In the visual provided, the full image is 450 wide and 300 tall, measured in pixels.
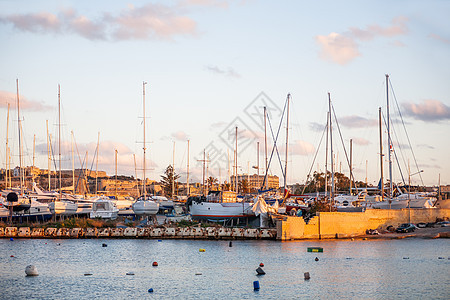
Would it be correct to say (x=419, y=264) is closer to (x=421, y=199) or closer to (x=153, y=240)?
(x=153, y=240)

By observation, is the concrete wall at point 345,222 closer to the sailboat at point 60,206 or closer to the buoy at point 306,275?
the buoy at point 306,275

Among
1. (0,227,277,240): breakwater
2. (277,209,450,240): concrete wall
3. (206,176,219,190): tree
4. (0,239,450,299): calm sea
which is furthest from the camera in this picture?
(206,176,219,190): tree

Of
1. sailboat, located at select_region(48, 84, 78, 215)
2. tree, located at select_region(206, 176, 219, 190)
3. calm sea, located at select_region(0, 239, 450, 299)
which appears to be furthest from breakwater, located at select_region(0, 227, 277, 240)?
tree, located at select_region(206, 176, 219, 190)

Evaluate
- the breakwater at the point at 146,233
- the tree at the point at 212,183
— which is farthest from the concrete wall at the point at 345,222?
the tree at the point at 212,183

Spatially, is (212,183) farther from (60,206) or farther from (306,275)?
(306,275)

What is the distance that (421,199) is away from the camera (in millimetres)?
83312

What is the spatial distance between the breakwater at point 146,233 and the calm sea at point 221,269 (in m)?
2.10

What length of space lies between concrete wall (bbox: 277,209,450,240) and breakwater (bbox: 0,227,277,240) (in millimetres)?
2766

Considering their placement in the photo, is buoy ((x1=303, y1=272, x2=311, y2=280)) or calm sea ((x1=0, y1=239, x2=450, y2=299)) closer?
calm sea ((x1=0, y1=239, x2=450, y2=299))

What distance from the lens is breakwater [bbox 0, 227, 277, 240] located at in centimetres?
6756

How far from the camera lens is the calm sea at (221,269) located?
114 feet

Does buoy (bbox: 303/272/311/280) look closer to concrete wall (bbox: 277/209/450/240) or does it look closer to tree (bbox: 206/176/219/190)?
Result: concrete wall (bbox: 277/209/450/240)

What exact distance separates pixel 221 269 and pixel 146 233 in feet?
86.7

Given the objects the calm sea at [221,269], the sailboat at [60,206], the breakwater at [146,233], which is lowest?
the calm sea at [221,269]
